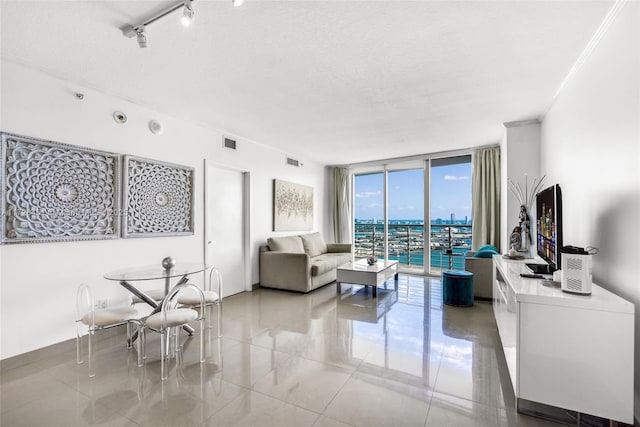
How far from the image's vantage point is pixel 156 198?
3436 millimetres

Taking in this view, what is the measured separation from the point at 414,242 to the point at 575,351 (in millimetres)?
4716

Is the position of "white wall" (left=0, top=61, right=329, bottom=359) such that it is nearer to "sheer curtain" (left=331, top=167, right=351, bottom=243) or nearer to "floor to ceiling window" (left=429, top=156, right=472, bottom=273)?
"sheer curtain" (left=331, top=167, right=351, bottom=243)

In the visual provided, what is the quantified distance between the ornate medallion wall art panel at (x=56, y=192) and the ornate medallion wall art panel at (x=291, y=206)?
2.75m

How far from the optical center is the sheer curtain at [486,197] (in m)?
A: 5.15

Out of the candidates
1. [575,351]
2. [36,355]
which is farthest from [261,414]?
[36,355]

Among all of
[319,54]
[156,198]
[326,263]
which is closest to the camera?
[319,54]

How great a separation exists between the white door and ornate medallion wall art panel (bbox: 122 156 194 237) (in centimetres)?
36

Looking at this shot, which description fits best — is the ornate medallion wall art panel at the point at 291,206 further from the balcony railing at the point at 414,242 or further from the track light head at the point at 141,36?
the track light head at the point at 141,36

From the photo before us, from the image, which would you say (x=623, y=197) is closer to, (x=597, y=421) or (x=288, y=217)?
(x=597, y=421)

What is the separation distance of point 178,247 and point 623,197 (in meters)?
4.17

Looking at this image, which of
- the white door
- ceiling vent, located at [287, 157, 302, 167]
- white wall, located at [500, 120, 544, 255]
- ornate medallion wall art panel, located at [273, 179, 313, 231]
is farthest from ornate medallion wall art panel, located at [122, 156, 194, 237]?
white wall, located at [500, 120, 544, 255]

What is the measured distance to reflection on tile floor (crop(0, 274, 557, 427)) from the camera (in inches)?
69.4

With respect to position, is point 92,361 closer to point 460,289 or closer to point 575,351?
point 575,351

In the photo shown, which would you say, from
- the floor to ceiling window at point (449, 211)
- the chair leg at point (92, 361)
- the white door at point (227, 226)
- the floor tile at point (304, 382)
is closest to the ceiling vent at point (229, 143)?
the white door at point (227, 226)
